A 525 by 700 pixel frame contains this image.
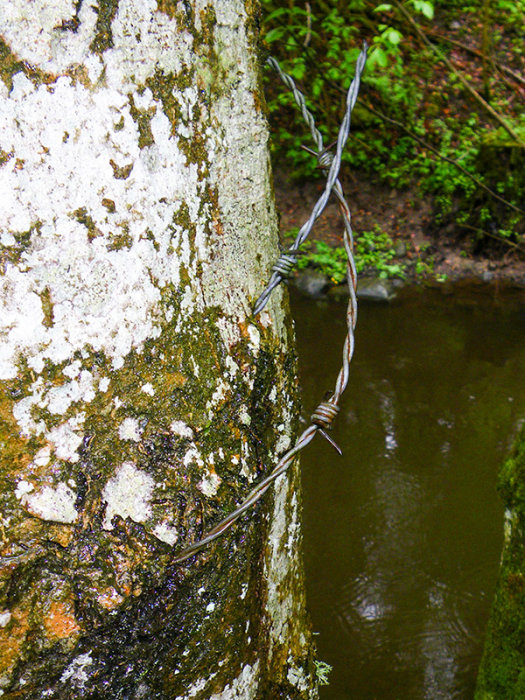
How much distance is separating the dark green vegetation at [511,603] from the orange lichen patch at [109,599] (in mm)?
1490

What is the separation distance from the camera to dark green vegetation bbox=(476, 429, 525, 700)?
1840mm

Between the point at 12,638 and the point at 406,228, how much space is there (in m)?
6.54

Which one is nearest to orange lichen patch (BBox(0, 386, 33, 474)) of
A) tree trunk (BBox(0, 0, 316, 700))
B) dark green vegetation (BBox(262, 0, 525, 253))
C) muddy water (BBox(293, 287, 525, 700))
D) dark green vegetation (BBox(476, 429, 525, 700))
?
tree trunk (BBox(0, 0, 316, 700))

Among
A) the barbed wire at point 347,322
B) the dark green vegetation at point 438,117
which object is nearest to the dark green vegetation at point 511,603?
the barbed wire at point 347,322

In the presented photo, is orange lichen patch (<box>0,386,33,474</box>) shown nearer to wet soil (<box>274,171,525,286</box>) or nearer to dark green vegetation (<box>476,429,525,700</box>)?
dark green vegetation (<box>476,429,525,700</box>)

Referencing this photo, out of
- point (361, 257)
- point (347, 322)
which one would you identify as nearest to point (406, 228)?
point (361, 257)

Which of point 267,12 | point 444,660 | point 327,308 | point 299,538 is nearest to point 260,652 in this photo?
point 299,538

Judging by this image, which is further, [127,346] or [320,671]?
[320,671]

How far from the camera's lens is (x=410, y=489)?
3.69 meters

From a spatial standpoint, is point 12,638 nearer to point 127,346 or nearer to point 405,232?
point 127,346

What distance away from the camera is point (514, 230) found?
→ 623cm

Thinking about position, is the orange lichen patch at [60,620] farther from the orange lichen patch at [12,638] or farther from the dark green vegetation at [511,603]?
the dark green vegetation at [511,603]

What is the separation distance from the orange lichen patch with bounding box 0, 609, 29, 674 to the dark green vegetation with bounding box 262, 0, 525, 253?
5727 mm

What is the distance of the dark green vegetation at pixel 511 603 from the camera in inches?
72.4
